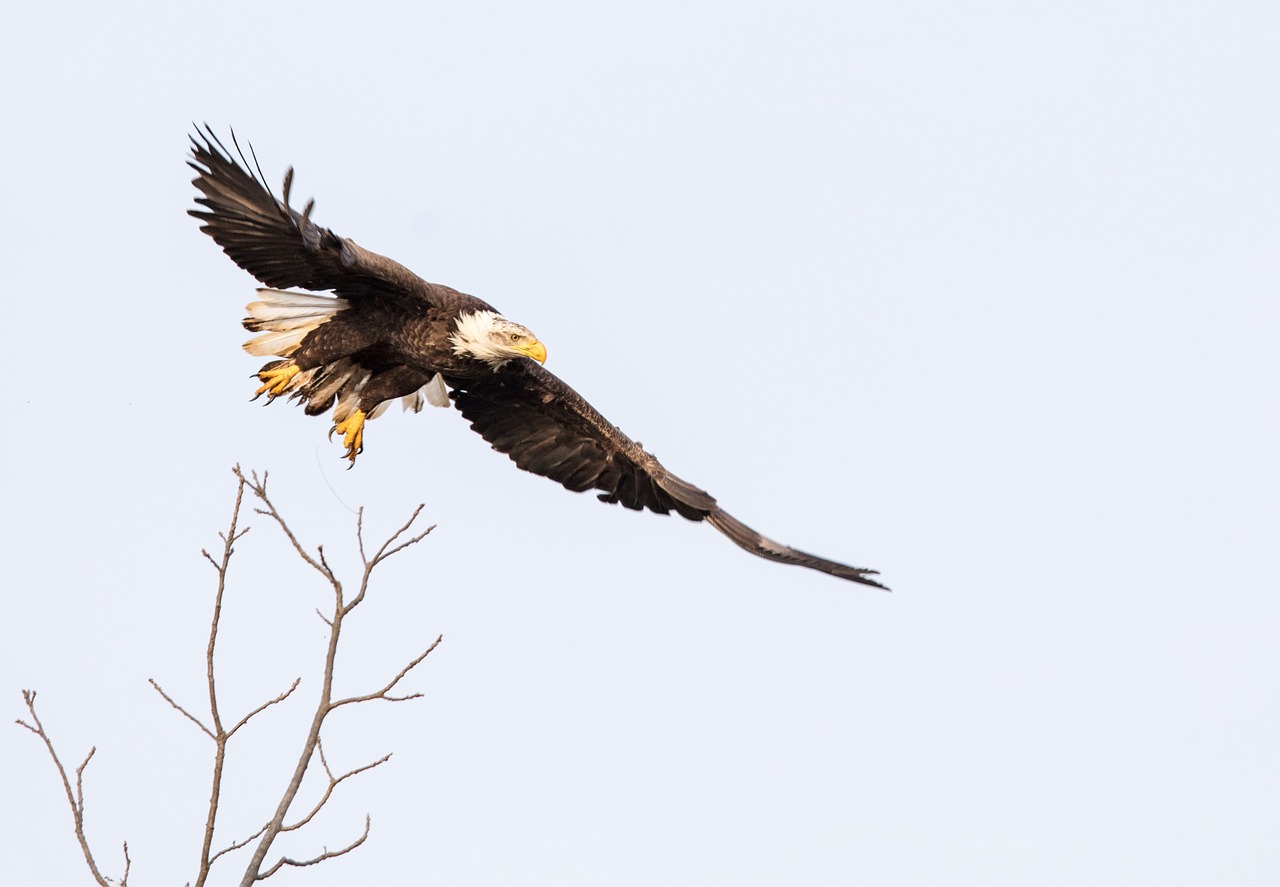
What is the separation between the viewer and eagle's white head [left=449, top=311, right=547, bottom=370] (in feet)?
23.9

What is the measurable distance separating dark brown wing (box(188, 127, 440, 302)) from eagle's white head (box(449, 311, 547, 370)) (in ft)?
1.09

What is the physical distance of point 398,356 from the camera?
Answer: 25.0 feet

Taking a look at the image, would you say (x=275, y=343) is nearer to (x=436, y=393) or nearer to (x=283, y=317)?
(x=283, y=317)

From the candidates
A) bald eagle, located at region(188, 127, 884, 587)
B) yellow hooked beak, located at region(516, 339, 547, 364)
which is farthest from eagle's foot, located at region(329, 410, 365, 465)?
yellow hooked beak, located at region(516, 339, 547, 364)

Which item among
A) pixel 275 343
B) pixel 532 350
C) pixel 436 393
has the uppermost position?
pixel 436 393

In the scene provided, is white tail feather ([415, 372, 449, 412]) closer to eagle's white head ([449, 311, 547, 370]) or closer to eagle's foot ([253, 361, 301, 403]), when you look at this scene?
eagle's foot ([253, 361, 301, 403])

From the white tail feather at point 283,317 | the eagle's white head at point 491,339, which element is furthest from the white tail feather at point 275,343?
the eagle's white head at point 491,339

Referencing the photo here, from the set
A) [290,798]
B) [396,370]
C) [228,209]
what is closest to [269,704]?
[290,798]

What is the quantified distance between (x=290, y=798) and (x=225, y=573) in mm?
651

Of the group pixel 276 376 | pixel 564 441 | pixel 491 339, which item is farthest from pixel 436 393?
pixel 491 339

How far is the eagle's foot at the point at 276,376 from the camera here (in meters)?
7.73

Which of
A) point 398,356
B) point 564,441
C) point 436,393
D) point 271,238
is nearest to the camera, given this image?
point 271,238

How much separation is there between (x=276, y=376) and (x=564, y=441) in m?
1.76

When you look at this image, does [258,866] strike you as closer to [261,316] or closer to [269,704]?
[269,704]
